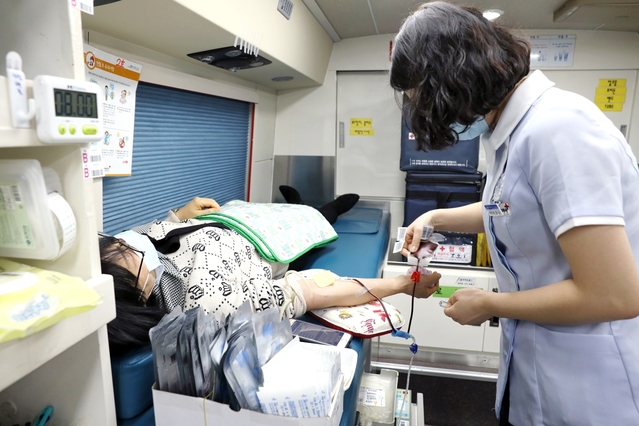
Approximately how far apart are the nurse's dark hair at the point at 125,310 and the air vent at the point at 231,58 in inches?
32.5

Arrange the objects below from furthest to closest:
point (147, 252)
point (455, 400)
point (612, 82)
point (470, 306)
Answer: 1. point (612, 82)
2. point (455, 400)
3. point (147, 252)
4. point (470, 306)

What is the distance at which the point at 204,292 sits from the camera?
1.14 m

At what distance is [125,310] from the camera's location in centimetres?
95

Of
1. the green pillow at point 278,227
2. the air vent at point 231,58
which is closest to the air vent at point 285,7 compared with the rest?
the air vent at point 231,58

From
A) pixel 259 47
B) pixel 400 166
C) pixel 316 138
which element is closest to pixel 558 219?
pixel 259 47

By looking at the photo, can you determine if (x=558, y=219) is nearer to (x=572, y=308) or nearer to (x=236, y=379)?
(x=572, y=308)

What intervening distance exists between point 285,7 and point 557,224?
1.45m

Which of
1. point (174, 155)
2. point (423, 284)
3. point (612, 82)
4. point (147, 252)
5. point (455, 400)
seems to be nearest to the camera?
point (147, 252)

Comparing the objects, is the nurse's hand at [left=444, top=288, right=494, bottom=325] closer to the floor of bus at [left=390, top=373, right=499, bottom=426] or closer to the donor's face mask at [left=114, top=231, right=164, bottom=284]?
the donor's face mask at [left=114, top=231, right=164, bottom=284]

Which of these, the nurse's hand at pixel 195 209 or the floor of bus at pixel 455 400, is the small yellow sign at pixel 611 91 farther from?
the nurse's hand at pixel 195 209

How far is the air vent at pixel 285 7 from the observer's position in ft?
5.58

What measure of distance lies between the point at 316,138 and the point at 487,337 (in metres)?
1.64

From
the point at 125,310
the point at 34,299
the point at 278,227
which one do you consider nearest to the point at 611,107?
the point at 278,227

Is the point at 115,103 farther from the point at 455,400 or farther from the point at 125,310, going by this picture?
the point at 455,400
